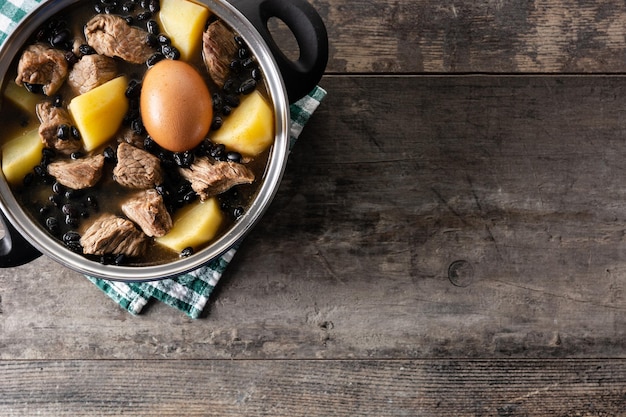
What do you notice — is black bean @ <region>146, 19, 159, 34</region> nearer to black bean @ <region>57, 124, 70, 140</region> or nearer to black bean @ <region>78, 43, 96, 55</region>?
black bean @ <region>78, 43, 96, 55</region>

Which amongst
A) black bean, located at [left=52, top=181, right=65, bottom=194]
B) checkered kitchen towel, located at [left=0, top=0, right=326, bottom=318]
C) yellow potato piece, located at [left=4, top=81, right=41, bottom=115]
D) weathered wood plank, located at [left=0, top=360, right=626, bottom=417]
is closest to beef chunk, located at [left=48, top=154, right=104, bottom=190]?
black bean, located at [left=52, top=181, right=65, bottom=194]

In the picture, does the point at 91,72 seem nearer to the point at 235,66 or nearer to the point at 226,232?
the point at 235,66

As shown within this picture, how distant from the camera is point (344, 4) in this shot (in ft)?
4.95

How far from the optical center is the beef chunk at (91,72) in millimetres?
1202

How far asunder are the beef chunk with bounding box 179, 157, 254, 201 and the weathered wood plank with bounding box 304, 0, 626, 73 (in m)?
0.42

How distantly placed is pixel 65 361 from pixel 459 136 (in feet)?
3.39

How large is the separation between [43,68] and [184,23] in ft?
0.87

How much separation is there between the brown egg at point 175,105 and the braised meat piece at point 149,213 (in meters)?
0.10

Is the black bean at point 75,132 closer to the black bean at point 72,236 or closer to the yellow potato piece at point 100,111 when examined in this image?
the yellow potato piece at point 100,111

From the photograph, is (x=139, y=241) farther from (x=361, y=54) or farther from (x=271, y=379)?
(x=361, y=54)

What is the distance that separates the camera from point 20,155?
1226 millimetres

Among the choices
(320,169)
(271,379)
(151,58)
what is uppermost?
(151,58)

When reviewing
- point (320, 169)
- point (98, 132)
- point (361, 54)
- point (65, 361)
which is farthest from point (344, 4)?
point (65, 361)

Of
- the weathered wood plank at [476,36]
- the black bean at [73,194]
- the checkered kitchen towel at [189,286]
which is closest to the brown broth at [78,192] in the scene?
the black bean at [73,194]
